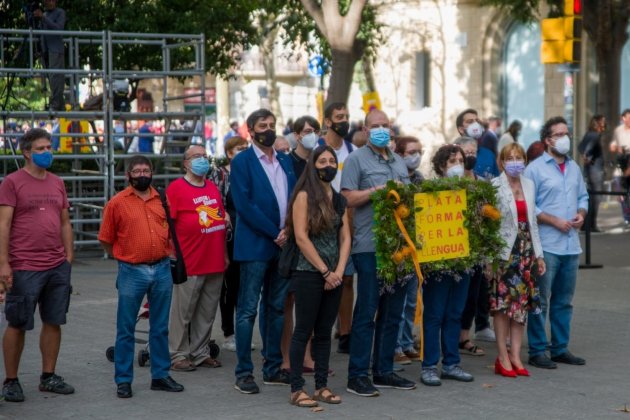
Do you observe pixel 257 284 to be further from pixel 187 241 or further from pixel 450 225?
pixel 450 225

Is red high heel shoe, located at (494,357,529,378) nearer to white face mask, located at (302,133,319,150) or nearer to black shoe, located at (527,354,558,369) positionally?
black shoe, located at (527,354,558,369)

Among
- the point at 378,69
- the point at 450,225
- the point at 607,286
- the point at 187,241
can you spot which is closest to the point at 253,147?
the point at 187,241

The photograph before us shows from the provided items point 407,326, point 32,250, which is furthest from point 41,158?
point 407,326

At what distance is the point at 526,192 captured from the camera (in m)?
9.62

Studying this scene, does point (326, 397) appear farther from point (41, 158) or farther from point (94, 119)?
point (94, 119)

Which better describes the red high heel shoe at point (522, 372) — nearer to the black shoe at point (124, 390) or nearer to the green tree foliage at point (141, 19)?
the black shoe at point (124, 390)

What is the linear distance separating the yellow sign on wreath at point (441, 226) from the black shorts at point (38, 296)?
2536 mm

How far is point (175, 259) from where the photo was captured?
29.7 ft

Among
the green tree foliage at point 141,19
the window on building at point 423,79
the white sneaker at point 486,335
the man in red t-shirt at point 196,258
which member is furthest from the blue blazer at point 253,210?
the window on building at point 423,79

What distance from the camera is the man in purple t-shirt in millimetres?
8547

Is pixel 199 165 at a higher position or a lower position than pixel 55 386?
higher

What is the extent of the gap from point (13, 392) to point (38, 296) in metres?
0.69

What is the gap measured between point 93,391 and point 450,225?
286 cm

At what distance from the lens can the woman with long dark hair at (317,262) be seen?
8.41 m
